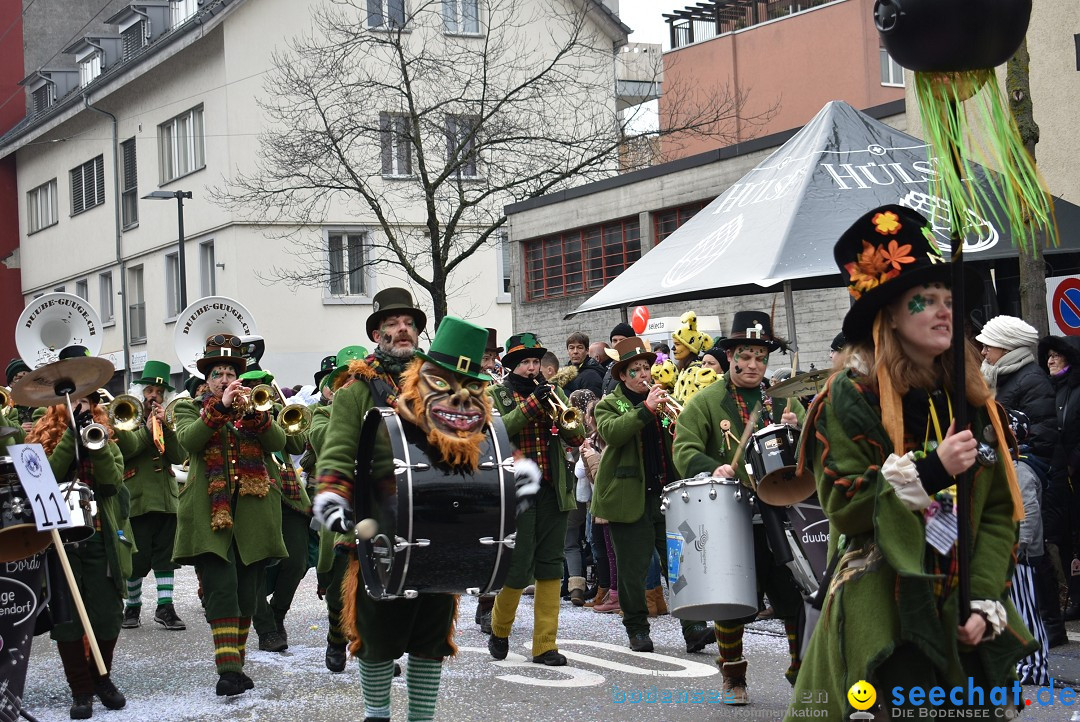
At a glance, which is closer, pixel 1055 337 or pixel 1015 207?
pixel 1015 207

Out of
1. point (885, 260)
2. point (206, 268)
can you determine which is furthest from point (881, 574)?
point (206, 268)

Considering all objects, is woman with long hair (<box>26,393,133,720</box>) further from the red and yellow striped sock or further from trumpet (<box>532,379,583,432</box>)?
trumpet (<box>532,379,583,432</box>)

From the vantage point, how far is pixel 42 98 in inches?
1702

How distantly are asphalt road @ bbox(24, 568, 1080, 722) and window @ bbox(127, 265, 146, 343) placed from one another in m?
26.8

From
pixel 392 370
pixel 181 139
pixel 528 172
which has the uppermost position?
pixel 181 139

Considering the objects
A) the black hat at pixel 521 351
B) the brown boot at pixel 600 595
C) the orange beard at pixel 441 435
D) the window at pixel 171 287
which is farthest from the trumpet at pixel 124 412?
the window at pixel 171 287

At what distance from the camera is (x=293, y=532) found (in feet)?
30.8

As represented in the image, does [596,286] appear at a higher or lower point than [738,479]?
higher

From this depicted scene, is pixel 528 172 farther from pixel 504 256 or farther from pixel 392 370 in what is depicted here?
pixel 392 370

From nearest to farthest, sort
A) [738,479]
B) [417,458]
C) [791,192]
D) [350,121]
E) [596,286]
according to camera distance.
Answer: [417,458], [738,479], [791,192], [350,121], [596,286]

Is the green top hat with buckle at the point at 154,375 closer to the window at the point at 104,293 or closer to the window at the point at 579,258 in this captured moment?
the window at the point at 579,258

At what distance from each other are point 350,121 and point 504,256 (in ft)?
38.8

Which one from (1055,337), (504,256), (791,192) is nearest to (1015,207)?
(1055,337)

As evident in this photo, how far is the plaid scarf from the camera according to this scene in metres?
8.21
